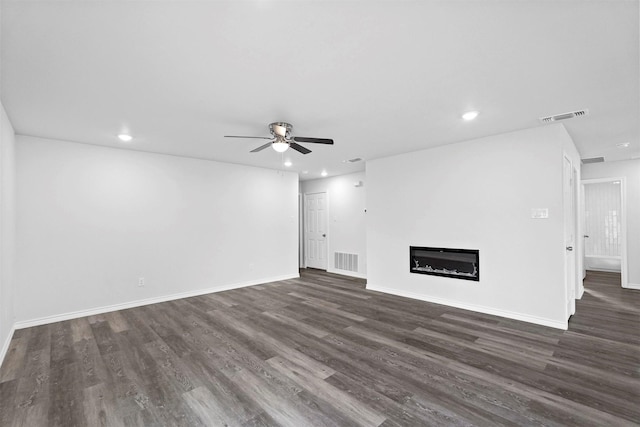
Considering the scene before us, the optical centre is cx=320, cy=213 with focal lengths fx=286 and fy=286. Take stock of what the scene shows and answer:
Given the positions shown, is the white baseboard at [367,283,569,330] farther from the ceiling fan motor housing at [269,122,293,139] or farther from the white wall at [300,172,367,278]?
the ceiling fan motor housing at [269,122,293,139]

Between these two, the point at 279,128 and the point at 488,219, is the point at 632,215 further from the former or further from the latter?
the point at 279,128

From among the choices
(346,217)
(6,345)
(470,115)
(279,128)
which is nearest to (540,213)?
(470,115)

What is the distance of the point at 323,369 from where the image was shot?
104 inches

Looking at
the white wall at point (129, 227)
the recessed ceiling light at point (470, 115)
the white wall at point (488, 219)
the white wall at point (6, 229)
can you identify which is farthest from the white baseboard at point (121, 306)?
the recessed ceiling light at point (470, 115)

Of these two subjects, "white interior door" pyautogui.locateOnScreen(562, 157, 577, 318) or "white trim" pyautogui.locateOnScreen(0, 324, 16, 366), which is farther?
"white interior door" pyautogui.locateOnScreen(562, 157, 577, 318)

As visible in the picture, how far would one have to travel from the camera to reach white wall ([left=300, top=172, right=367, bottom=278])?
6953 millimetres

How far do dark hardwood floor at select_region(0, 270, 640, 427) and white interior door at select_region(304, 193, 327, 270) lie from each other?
12.0 ft

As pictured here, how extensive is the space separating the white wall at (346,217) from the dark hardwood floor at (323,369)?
276cm

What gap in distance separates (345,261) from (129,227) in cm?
470

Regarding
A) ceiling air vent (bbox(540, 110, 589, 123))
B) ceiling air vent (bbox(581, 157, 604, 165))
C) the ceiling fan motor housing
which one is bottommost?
the ceiling fan motor housing

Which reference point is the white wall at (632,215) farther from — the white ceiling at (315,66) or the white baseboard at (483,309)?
the white baseboard at (483,309)

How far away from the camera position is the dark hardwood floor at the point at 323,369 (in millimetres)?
2033

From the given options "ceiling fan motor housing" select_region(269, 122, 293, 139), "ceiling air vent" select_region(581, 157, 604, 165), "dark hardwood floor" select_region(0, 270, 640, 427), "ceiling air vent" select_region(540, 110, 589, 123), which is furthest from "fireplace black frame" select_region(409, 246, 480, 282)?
→ "ceiling air vent" select_region(581, 157, 604, 165)

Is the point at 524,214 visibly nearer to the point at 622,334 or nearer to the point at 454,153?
the point at 454,153
